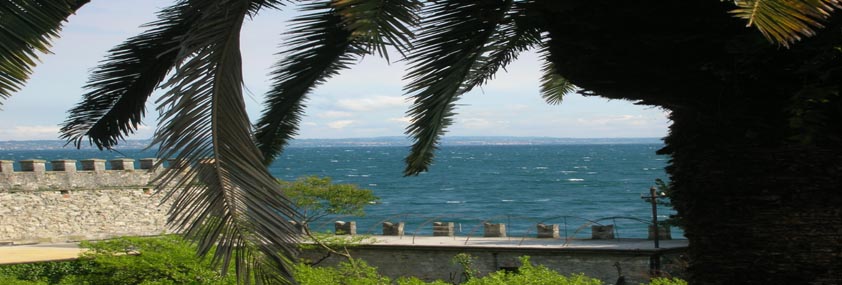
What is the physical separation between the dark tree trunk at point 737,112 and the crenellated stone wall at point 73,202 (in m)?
24.6

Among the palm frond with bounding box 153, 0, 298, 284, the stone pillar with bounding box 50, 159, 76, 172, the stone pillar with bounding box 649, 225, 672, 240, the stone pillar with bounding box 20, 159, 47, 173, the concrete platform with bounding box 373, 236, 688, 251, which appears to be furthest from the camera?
the stone pillar with bounding box 50, 159, 76, 172

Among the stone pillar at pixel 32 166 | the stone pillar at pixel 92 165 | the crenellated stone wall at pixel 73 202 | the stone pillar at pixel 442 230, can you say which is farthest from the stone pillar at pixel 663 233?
the stone pillar at pixel 32 166

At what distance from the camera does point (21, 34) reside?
13.1 ft

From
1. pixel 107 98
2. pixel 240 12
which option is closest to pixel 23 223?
pixel 107 98

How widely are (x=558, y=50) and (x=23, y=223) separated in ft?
87.1

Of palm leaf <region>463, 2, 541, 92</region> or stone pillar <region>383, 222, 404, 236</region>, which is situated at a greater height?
palm leaf <region>463, 2, 541, 92</region>

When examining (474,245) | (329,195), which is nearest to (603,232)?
(474,245)

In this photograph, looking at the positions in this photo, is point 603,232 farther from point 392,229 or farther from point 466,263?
point 392,229

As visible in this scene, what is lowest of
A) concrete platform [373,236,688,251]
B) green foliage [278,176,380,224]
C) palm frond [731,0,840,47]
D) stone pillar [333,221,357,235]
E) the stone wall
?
the stone wall

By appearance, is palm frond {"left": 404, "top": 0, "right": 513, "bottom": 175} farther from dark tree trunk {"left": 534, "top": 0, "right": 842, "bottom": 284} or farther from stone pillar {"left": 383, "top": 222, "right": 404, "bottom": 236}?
stone pillar {"left": 383, "top": 222, "right": 404, "bottom": 236}

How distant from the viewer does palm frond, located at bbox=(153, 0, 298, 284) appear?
13.8 ft

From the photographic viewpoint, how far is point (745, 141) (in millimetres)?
4176

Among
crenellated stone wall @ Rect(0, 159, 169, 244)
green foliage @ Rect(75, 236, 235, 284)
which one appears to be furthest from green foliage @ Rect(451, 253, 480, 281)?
crenellated stone wall @ Rect(0, 159, 169, 244)

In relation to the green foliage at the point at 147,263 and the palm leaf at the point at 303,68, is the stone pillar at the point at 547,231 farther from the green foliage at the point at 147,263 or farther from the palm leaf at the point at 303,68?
the palm leaf at the point at 303,68
